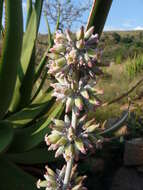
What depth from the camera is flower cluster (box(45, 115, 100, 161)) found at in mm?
746

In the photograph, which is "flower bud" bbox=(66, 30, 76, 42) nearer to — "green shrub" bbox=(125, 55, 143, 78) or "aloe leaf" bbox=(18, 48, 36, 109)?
"aloe leaf" bbox=(18, 48, 36, 109)

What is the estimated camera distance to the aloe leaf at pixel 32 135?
79.7 inches

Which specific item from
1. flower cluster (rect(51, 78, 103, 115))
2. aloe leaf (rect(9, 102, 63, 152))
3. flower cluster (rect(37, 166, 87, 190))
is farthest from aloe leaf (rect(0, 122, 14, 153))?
flower cluster (rect(51, 78, 103, 115))

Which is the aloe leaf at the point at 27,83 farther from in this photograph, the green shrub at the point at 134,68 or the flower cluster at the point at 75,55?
the green shrub at the point at 134,68

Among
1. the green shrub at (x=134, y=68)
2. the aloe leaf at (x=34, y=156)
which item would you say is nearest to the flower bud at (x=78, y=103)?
the aloe leaf at (x=34, y=156)

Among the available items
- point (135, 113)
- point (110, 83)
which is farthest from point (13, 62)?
point (110, 83)

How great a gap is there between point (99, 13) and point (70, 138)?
50.9 inches

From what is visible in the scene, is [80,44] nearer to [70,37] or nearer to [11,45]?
[70,37]

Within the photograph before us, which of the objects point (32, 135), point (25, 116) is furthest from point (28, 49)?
point (32, 135)

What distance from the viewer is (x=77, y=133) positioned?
0.79 m

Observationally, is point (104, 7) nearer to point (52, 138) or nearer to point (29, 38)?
point (29, 38)

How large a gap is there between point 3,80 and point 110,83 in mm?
5383

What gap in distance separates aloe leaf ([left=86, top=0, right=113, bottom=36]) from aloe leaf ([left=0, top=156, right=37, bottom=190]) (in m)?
0.98

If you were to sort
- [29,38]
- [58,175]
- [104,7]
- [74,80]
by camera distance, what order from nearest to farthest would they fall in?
[74,80]
[58,175]
[104,7]
[29,38]
